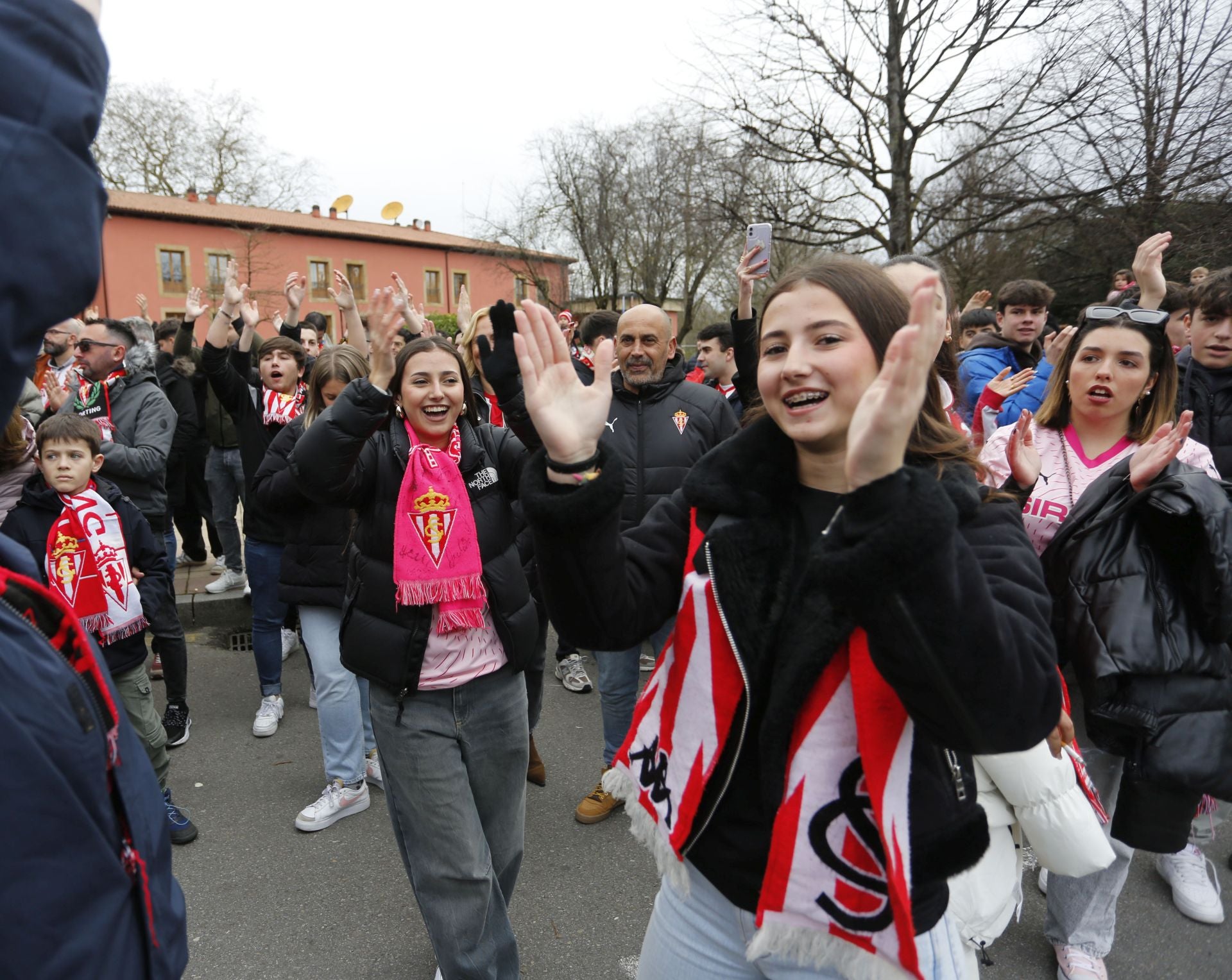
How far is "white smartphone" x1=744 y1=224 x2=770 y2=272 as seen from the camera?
3953 millimetres

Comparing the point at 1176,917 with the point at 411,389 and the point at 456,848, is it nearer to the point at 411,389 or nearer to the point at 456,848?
the point at 456,848

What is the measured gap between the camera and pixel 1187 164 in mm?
8602

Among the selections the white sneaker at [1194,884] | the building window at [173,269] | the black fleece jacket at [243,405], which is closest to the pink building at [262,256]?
the building window at [173,269]

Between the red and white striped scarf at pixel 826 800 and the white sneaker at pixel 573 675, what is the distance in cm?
352

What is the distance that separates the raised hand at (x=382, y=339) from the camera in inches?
95.0

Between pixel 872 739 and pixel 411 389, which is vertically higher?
pixel 411 389

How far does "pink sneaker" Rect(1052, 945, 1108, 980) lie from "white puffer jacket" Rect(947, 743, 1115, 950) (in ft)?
3.66

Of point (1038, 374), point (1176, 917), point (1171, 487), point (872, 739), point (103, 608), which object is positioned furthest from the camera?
point (1038, 374)

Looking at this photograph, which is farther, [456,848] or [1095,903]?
[1095,903]

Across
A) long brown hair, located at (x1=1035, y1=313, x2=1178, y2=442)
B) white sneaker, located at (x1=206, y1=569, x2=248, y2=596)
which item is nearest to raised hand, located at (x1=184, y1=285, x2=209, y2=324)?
white sneaker, located at (x1=206, y1=569, x2=248, y2=596)

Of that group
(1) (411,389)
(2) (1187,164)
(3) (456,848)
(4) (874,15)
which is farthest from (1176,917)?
(4) (874,15)

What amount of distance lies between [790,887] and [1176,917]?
8.20ft

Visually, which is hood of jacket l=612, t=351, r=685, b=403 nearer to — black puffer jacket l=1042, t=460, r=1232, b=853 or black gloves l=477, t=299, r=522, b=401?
black gloves l=477, t=299, r=522, b=401

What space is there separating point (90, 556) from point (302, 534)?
81 cm
